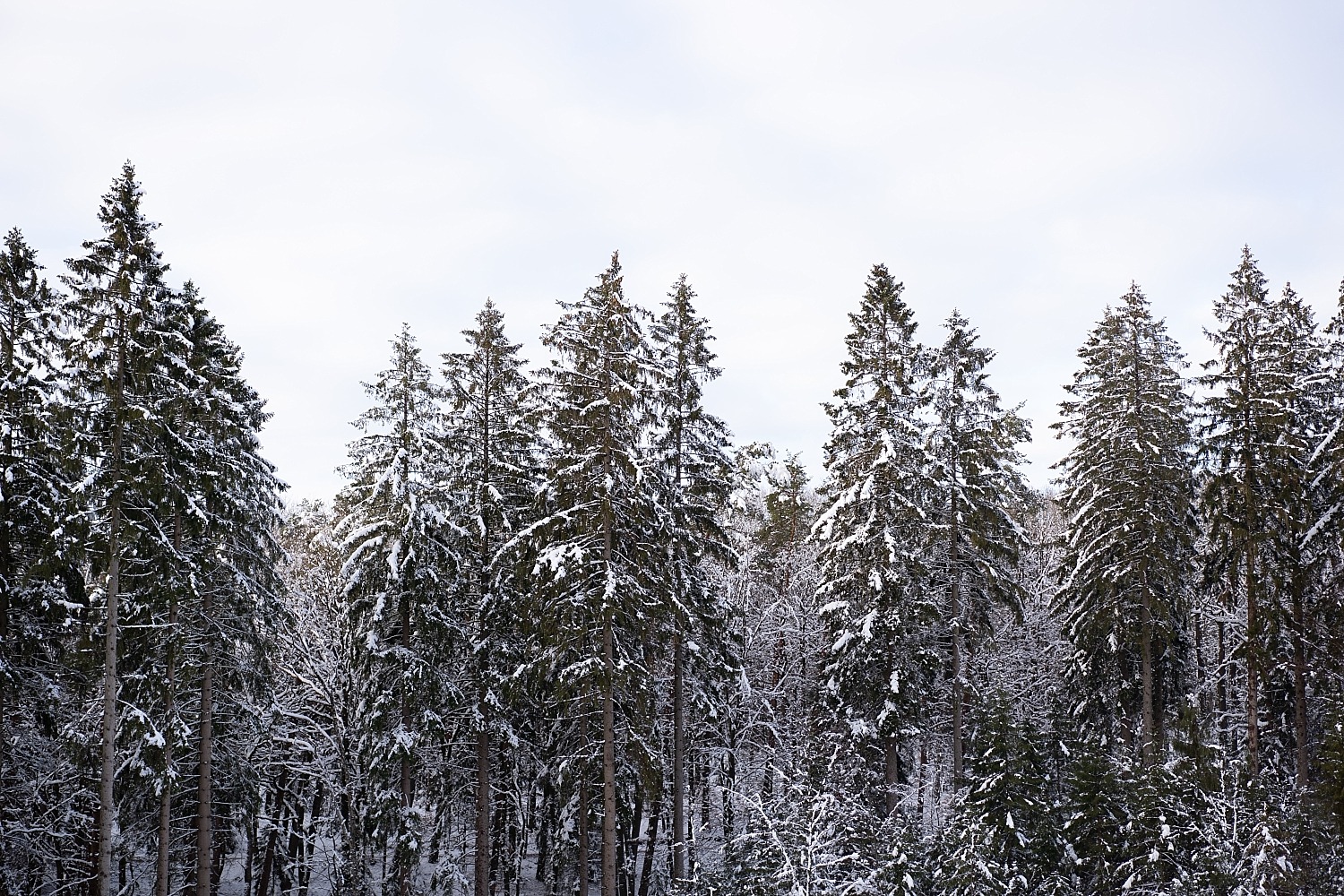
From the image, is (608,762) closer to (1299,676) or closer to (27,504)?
(27,504)

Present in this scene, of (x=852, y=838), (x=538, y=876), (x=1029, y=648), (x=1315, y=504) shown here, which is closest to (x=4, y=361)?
(x=852, y=838)

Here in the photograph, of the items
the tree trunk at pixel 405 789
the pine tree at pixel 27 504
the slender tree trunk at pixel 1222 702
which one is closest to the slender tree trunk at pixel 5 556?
the pine tree at pixel 27 504

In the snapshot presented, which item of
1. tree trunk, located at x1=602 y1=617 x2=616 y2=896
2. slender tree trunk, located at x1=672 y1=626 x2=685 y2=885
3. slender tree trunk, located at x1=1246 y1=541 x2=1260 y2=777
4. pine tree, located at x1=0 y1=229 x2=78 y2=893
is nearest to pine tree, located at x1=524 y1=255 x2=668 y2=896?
tree trunk, located at x1=602 y1=617 x2=616 y2=896

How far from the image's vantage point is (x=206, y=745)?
19625 millimetres

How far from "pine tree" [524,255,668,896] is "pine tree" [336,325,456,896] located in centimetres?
316

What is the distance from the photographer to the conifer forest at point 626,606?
56.3 feet

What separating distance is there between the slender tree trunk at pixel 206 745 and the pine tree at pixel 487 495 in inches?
229

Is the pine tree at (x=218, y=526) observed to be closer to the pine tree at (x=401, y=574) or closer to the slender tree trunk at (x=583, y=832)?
the pine tree at (x=401, y=574)

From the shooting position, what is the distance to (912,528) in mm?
24000

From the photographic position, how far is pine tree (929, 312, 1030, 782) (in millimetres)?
25141

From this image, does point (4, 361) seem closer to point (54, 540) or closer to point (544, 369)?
point (54, 540)

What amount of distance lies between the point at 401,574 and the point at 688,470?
773 centimetres

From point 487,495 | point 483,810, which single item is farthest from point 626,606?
point 483,810

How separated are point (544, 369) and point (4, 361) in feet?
34.8
